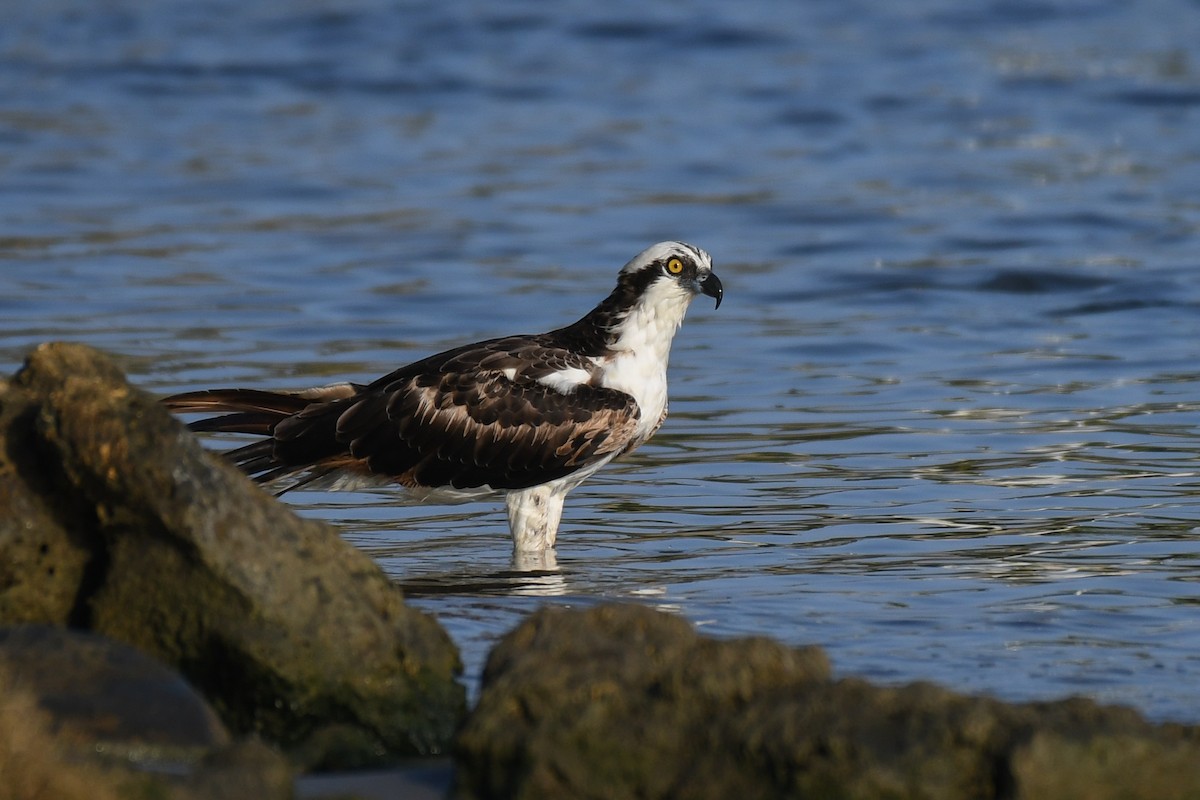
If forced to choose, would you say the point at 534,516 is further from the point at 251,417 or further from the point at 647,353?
the point at 251,417

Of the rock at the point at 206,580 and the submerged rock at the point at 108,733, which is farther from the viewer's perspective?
the rock at the point at 206,580

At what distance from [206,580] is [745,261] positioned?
1139 cm

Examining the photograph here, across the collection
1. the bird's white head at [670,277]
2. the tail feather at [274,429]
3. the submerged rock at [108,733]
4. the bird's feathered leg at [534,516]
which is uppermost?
the bird's white head at [670,277]

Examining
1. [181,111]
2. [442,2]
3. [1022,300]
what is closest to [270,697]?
[1022,300]

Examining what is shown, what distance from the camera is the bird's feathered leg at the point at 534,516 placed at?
9047 mm

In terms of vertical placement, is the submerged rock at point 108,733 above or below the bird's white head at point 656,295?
below

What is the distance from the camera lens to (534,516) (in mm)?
9102

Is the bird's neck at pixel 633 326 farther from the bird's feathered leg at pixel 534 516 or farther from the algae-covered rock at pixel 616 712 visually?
the algae-covered rock at pixel 616 712

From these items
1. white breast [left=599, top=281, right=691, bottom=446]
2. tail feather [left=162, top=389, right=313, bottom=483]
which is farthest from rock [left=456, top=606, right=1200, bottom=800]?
tail feather [left=162, top=389, right=313, bottom=483]

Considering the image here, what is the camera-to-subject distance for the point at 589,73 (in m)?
26.2

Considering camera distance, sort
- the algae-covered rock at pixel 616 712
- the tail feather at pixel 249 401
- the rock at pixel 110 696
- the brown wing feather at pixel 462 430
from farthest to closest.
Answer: the tail feather at pixel 249 401, the brown wing feather at pixel 462 430, the rock at pixel 110 696, the algae-covered rock at pixel 616 712

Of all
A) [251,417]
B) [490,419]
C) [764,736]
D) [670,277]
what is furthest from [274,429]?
[764,736]

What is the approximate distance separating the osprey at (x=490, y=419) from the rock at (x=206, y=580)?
122 inches

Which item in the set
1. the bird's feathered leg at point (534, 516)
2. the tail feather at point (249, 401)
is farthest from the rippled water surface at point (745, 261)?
the tail feather at point (249, 401)
